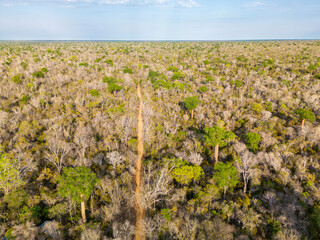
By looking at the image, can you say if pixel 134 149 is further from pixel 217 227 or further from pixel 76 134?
pixel 217 227

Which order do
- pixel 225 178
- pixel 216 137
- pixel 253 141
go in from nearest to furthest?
pixel 225 178 → pixel 216 137 → pixel 253 141

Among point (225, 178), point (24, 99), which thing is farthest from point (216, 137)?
point (24, 99)

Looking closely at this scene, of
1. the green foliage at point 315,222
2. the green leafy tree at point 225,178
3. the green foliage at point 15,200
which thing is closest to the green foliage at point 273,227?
the green foliage at point 315,222

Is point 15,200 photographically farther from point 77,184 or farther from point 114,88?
point 114,88

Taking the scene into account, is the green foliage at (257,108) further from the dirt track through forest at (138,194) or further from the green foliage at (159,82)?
the dirt track through forest at (138,194)

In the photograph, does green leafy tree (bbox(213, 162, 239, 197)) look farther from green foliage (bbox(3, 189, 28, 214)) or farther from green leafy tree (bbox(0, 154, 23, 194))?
green leafy tree (bbox(0, 154, 23, 194))

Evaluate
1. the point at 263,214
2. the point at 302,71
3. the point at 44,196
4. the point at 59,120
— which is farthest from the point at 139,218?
the point at 302,71

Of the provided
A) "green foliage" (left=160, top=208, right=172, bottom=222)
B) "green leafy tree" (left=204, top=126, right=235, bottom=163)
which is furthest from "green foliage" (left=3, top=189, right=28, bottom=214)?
"green leafy tree" (left=204, top=126, right=235, bottom=163)

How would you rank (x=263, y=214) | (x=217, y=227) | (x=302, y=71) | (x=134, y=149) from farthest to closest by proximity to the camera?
(x=302, y=71)
(x=134, y=149)
(x=263, y=214)
(x=217, y=227)
